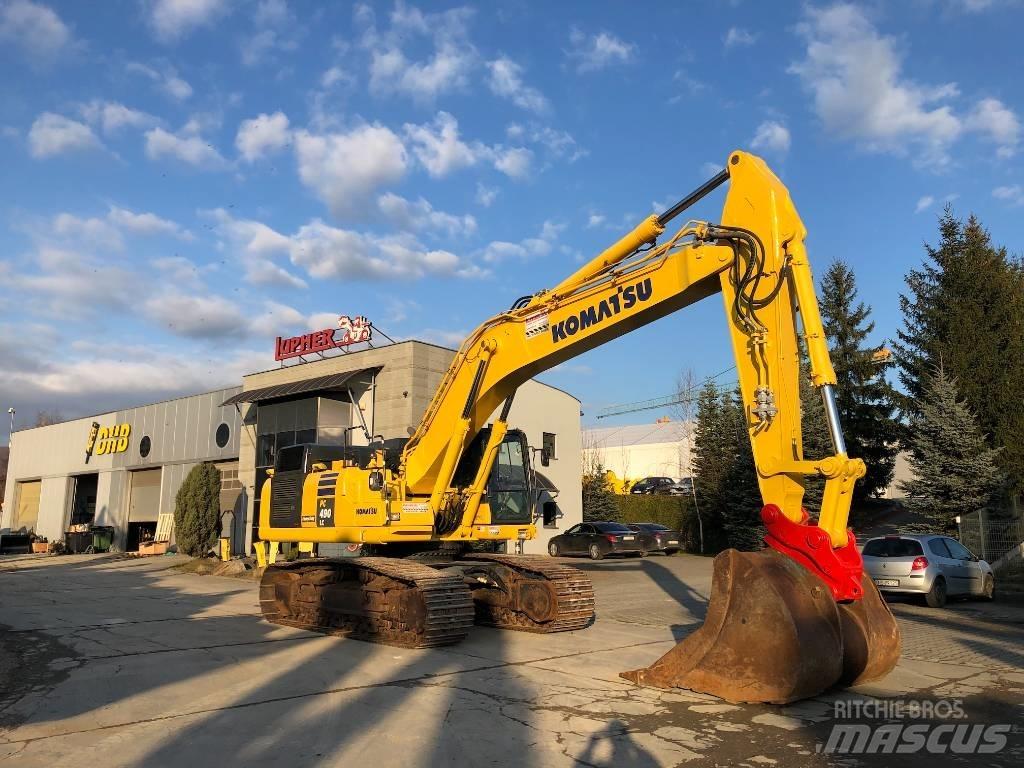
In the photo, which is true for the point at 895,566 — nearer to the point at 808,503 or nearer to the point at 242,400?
the point at 808,503

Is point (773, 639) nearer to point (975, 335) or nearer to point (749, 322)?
point (749, 322)

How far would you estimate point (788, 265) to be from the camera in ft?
24.9

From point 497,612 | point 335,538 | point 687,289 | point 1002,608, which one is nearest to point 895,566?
point 1002,608

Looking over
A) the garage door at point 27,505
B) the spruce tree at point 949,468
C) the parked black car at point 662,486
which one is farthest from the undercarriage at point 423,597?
the parked black car at point 662,486

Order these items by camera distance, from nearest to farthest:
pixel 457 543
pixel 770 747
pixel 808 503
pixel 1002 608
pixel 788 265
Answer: pixel 770 747, pixel 788 265, pixel 457 543, pixel 1002 608, pixel 808 503

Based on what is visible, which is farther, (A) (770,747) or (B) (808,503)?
(B) (808,503)

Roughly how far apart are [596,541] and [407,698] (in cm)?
2118

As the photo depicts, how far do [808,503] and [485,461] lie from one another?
1862 centimetres

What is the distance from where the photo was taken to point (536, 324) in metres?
10.2

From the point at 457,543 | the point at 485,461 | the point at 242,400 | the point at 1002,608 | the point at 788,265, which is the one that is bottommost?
the point at 1002,608

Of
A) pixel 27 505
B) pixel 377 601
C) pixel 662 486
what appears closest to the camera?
pixel 377 601

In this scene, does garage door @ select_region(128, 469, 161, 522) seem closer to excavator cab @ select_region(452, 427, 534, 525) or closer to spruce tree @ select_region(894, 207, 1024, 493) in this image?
excavator cab @ select_region(452, 427, 534, 525)

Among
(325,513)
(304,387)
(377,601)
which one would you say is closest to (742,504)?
(304,387)

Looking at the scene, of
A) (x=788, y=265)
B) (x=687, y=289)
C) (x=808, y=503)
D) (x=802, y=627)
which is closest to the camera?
(x=802, y=627)
